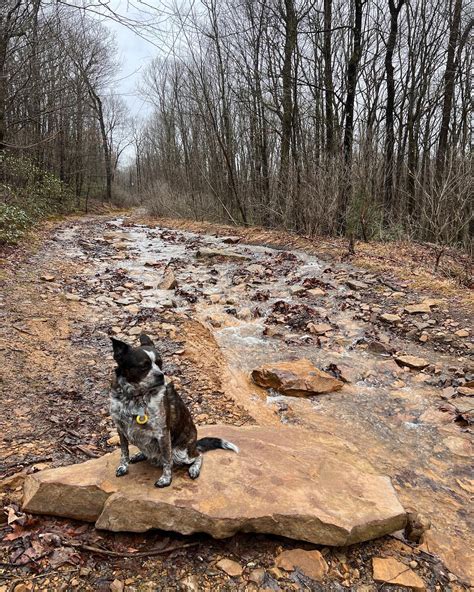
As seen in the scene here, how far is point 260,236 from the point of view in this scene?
49.4 feet

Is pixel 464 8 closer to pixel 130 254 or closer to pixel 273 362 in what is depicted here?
pixel 130 254

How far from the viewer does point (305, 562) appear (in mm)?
2379

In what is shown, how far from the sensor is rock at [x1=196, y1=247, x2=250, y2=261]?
1183 cm

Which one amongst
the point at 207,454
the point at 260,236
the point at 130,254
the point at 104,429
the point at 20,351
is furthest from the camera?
the point at 260,236

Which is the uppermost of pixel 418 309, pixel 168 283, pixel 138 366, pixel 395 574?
pixel 138 366

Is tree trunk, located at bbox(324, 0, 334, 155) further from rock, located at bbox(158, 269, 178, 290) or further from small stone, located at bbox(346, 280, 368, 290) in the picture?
rock, located at bbox(158, 269, 178, 290)

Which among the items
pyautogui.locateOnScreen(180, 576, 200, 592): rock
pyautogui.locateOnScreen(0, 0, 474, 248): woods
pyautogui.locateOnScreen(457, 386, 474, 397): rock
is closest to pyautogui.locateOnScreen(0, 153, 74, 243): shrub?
pyautogui.locateOnScreen(0, 0, 474, 248): woods

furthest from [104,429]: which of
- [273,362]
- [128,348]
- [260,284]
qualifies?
[260,284]

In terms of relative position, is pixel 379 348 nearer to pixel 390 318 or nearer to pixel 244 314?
pixel 390 318

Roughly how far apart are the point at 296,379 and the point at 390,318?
2.73m

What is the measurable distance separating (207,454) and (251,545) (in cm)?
69

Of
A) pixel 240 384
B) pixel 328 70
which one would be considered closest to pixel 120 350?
pixel 240 384

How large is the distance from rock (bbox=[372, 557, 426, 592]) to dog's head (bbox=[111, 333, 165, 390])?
1.74 m

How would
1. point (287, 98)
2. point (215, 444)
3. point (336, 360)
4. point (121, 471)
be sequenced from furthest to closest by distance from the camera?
point (287, 98) → point (336, 360) → point (215, 444) → point (121, 471)
